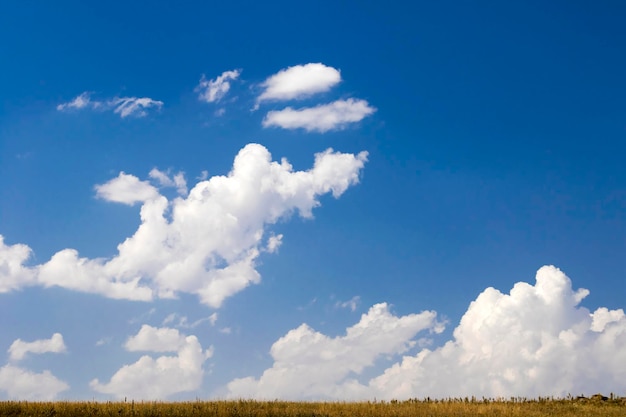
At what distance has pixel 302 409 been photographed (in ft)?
124

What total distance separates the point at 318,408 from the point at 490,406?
11.8 metres

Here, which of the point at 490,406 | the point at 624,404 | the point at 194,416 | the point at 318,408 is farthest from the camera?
the point at 624,404

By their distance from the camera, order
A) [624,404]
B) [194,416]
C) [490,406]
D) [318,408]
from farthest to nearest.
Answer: [624,404] < [490,406] < [318,408] < [194,416]

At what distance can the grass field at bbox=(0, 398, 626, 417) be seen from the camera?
3594cm

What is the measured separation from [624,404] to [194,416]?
3090cm

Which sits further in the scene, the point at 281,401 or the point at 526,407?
the point at 526,407

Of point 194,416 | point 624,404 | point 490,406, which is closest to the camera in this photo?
point 194,416

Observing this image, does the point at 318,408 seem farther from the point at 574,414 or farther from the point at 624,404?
the point at 624,404

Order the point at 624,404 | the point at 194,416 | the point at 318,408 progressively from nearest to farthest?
the point at 194,416
the point at 318,408
the point at 624,404

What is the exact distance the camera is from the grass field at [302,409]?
1415 inches

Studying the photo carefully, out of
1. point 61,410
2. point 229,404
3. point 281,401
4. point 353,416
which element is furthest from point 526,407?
point 61,410

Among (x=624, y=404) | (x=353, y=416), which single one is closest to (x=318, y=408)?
(x=353, y=416)

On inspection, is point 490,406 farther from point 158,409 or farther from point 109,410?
point 109,410

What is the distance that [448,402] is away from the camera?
43.9 meters
